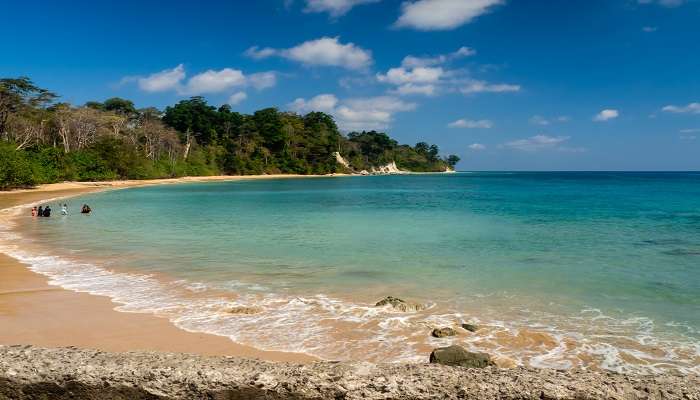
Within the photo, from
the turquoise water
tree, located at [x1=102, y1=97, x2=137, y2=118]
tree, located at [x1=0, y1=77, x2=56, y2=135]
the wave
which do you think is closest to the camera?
the wave

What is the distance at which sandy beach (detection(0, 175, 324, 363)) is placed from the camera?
6892mm

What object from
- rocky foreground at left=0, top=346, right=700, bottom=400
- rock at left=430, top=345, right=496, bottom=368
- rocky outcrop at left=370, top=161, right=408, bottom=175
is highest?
rocky outcrop at left=370, top=161, right=408, bottom=175

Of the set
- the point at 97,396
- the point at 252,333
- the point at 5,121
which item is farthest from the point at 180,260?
the point at 5,121

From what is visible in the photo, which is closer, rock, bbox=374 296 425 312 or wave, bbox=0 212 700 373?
wave, bbox=0 212 700 373

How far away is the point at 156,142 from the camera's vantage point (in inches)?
3674

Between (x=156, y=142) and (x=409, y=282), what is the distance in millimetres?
91551

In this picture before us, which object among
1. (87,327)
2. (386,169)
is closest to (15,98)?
(87,327)

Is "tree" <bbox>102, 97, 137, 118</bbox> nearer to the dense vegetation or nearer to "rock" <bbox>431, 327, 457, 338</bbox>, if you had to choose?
the dense vegetation

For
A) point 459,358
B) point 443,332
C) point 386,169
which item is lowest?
point 443,332

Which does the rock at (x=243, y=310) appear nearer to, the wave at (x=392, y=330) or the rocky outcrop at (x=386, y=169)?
the wave at (x=392, y=330)

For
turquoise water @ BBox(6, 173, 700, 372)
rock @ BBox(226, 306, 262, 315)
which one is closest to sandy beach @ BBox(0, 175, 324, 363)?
turquoise water @ BBox(6, 173, 700, 372)

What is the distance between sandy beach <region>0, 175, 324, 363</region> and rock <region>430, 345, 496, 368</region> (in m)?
1.77

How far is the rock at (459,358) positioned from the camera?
5.80 metres

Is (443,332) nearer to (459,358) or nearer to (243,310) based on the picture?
(459,358)
